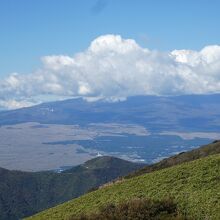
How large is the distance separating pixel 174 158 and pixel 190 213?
69.3 metres

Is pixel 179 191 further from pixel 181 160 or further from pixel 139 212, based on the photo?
pixel 181 160

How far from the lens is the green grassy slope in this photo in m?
28.0

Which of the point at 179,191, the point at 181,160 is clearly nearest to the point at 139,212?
the point at 179,191

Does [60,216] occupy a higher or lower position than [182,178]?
lower

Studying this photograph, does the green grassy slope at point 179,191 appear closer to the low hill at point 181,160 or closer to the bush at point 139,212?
the bush at point 139,212

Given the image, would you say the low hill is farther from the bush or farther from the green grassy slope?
the bush

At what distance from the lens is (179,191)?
1247 inches

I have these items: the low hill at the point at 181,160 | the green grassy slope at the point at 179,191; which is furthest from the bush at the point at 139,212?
the low hill at the point at 181,160

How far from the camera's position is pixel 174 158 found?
9594 centimetres

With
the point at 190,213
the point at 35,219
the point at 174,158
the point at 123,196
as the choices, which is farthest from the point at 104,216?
the point at 174,158

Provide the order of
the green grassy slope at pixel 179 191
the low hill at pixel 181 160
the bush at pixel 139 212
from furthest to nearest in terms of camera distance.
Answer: the low hill at pixel 181 160 < the green grassy slope at pixel 179 191 < the bush at pixel 139 212

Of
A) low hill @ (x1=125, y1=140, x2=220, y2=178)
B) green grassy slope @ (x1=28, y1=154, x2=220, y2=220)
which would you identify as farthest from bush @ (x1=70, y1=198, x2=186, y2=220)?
low hill @ (x1=125, y1=140, x2=220, y2=178)

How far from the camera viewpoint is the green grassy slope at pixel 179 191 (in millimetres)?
28031

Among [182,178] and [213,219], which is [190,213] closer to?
[213,219]
